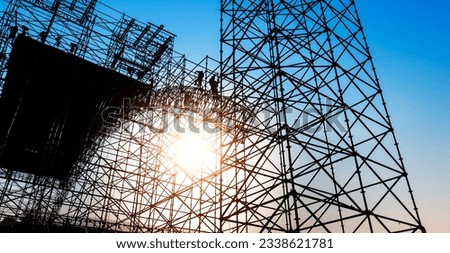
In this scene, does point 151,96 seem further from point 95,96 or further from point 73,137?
point 73,137

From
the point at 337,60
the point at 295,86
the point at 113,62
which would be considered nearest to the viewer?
the point at 295,86

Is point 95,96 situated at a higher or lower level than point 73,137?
higher

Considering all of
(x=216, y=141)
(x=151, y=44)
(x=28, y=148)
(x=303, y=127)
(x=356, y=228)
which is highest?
(x=151, y=44)

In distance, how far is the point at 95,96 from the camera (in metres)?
13.9

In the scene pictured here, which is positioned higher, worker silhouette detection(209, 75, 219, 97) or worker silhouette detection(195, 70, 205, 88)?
worker silhouette detection(195, 70, 205, 88)

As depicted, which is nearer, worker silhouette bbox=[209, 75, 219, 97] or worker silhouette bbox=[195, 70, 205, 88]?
worker silhouette bbox=[209, 75, 219, 97]

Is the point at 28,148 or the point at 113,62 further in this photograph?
the point at 28,148

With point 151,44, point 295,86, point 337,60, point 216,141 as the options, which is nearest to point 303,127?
point 295,86

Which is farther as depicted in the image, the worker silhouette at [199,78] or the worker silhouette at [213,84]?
the worker silhouette at [199,78]

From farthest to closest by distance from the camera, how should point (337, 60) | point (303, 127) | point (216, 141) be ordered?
1. point (216, 141)
2. point (337, 60)
3. point (303, 127)

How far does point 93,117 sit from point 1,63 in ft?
12.6

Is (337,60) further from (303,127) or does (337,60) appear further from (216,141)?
(216,141)

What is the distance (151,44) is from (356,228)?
11705 mm

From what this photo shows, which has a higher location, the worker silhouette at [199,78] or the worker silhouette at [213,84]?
the worker silhouette at [199,78]
